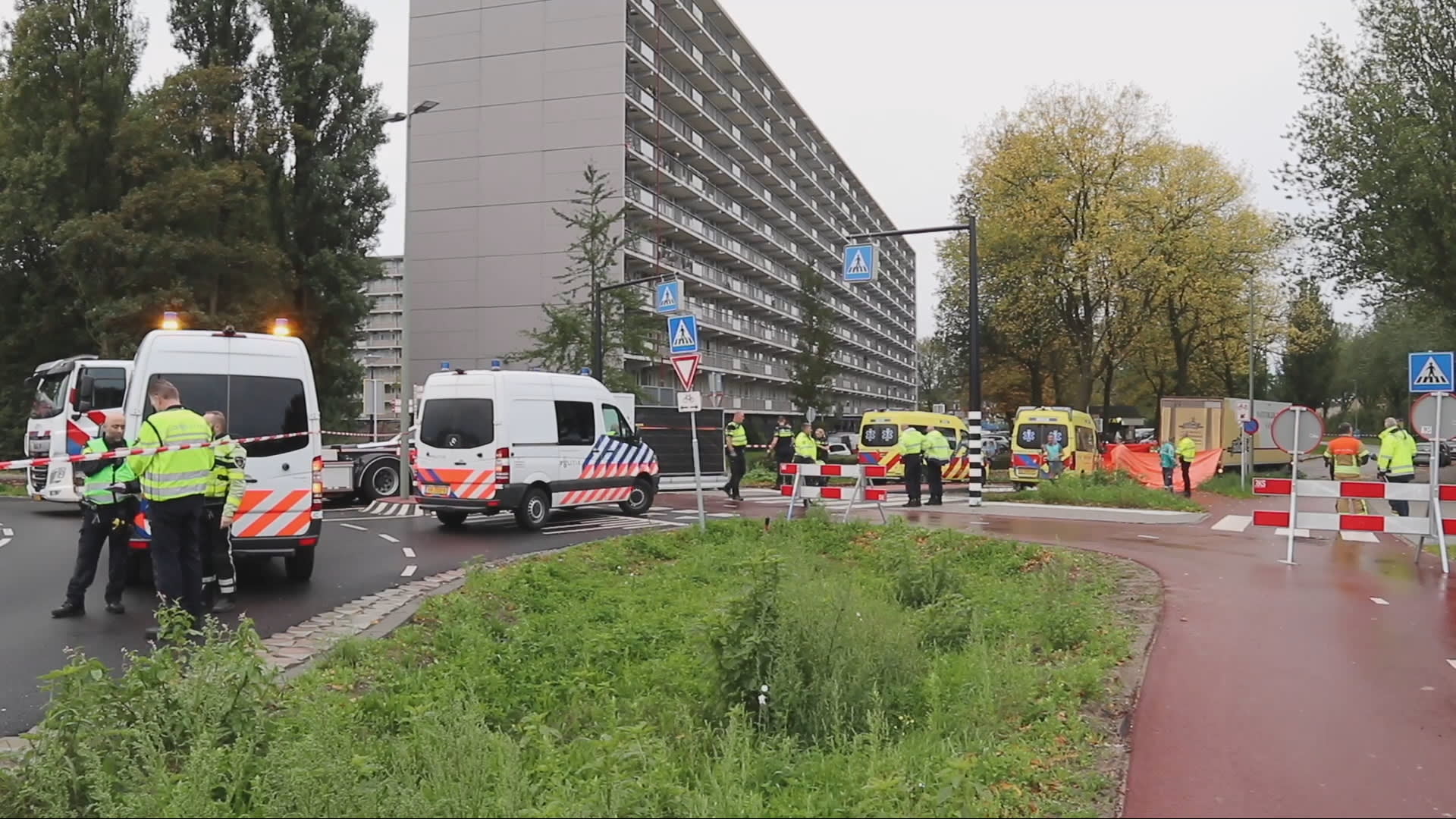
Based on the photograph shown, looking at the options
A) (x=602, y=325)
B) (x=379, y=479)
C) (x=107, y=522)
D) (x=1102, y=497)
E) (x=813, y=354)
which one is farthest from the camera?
(x=813, y=354)

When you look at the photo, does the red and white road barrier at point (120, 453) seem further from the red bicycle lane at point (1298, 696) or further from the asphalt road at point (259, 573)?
the red bicycle lane at point (1298, 696)

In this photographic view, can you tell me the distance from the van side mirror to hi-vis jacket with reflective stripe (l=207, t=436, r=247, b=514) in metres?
11.5

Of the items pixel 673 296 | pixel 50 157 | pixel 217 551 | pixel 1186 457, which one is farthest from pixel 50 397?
pixel 1186 457

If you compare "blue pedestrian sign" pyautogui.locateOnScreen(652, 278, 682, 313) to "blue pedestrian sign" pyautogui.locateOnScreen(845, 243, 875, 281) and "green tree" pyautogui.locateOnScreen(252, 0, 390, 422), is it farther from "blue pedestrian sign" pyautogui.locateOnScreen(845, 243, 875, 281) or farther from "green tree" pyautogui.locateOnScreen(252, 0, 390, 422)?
"green tree" pyautogui.locateOnScreen(252, 0, 390, 422)

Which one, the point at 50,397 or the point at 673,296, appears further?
the point at 673,296

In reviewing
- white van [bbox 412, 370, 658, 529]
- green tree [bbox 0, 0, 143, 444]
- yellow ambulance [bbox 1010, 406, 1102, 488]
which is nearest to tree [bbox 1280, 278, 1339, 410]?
yellow ambulance [bbox 1010, 406, 1102, 488]

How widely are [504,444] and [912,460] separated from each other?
332 inches

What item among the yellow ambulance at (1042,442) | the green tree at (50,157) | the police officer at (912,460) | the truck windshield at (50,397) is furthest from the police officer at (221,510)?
the green tree at (50,157)

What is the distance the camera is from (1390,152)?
24.6 meters

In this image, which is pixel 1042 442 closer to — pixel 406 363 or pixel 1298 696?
pixel 406 363

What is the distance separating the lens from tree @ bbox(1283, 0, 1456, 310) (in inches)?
945

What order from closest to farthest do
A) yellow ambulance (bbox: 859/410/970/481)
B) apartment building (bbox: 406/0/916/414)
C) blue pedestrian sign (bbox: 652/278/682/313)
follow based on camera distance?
blue pedestrian sign (bbox: 652/278/682/313) < yellow ambulance (bbox: 859/410/970/481) < apartment building (bbox: 406/0/916/414)

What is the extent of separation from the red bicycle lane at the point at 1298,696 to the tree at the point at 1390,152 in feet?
55.6

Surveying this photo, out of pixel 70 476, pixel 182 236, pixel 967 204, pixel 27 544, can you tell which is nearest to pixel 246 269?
pixel 182 236
